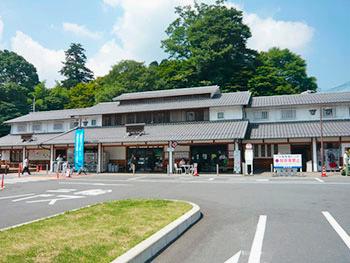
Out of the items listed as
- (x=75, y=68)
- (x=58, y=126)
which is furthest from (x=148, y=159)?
(x=75, y=68)

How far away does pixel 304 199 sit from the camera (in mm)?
10977

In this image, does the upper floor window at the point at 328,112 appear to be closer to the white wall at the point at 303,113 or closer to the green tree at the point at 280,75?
the white wall at the point at 303,113

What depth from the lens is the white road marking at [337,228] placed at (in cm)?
590

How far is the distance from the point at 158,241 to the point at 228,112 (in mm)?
24855

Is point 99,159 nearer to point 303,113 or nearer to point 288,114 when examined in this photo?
point 288,114

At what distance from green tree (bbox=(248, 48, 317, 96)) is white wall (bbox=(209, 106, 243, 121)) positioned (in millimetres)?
16137


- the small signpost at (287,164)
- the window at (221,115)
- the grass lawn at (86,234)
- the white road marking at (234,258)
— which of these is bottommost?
the white road marking at (234,258)

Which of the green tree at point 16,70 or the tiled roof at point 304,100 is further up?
the green tree at point 16,70

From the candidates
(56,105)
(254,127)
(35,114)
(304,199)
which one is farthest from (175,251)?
(56,105)

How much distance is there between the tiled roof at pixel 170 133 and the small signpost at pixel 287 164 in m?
3.31

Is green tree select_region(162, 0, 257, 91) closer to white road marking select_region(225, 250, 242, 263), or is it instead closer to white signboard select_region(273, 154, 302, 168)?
white signboard select_region(273, 154, 302, 168)

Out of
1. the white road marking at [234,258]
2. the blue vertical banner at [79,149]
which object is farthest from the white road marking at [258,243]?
the blue vertical banner at [79,149]

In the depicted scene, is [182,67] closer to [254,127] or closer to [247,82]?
[247,82]

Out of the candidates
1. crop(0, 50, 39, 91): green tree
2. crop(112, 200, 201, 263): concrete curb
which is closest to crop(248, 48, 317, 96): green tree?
crop(112, 200, 201, 263): concrete curb
